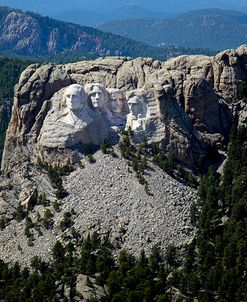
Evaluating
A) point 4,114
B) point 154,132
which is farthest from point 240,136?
point 4,114

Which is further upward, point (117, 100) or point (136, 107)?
point (117, 100)

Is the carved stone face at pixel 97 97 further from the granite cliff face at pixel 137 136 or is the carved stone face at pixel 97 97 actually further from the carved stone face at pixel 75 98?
the carved stone face at pixel 75 98

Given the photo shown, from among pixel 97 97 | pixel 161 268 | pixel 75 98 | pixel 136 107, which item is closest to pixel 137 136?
pixel 136 107

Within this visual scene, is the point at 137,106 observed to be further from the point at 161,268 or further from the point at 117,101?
the point at 161,268

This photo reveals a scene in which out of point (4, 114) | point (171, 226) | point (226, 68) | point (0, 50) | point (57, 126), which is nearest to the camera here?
point (171, 226)

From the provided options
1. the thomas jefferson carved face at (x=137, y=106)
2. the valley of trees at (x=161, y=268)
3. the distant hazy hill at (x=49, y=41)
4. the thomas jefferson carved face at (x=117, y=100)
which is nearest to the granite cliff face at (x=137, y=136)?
the thomas jefferson carved face at (x=137, y=106)

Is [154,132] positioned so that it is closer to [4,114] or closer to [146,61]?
[146,61]
